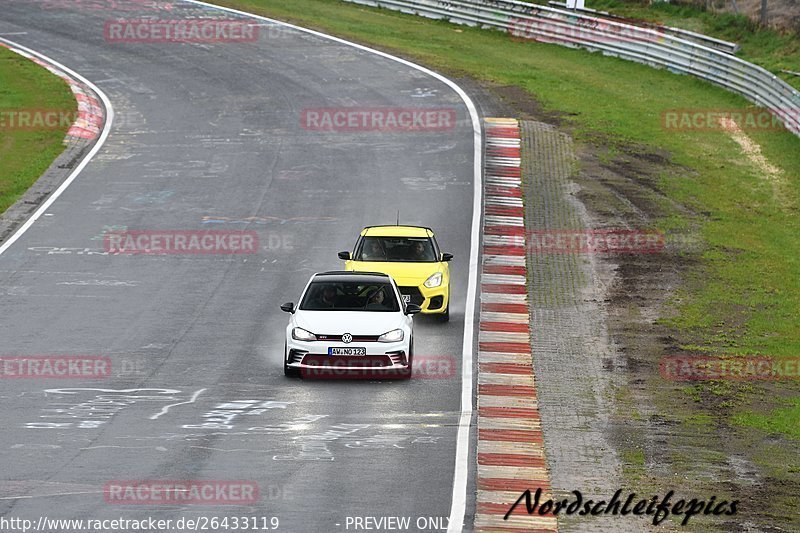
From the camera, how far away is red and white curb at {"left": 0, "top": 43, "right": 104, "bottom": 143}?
35562 mm

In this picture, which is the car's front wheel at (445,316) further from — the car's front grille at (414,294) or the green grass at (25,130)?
the green grass at (25,130)

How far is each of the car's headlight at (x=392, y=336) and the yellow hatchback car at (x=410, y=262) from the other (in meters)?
2.73

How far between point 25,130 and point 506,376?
69.7 ft

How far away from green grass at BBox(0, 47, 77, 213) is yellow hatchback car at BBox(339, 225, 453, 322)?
399 inches

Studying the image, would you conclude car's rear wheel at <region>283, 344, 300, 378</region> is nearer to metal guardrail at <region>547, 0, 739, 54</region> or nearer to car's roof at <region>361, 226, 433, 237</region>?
car's roof at <region>361, 226, 433, 237</region>

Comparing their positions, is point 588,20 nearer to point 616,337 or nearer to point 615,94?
point 615,94

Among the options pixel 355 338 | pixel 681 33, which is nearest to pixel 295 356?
pixel 355 338

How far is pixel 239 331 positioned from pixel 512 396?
16.6ft

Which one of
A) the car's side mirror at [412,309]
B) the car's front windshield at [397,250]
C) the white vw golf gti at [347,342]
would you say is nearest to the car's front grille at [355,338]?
the white vw golf gti at [347,342]

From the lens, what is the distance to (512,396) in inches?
720

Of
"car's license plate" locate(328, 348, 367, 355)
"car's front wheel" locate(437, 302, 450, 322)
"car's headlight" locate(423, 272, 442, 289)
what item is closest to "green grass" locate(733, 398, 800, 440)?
"car's license plate" locate(328, 348, 367, 355)

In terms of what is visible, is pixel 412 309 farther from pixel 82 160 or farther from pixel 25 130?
pixel 25 130

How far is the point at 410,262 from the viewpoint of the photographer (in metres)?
22.6

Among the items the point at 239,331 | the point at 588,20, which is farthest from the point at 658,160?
the point at 239,331
